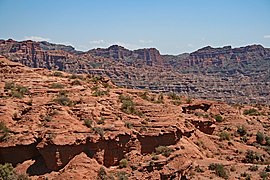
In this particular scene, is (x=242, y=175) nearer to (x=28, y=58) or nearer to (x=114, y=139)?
(x=114, y=139)

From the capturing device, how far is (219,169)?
22.4 m

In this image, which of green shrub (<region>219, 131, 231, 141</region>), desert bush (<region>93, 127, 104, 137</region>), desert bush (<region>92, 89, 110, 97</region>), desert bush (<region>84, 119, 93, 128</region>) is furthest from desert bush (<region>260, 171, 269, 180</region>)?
desert bush (<region>92, 89, 110, 97</region>)

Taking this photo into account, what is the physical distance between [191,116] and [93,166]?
11.8 metres

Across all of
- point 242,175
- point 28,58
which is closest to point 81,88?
point 242,175

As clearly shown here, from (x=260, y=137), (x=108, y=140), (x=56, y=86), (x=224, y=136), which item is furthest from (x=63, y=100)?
(x=260, y=137)

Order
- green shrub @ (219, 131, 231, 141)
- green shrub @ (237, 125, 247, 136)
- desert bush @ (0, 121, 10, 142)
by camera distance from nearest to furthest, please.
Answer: desert bush @ (0, 121, 10, 142)
green shrub @ (219, 131, 231, 141)
green shrub @ (237, 125, 247, 136)

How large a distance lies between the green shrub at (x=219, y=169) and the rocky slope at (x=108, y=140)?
58mm

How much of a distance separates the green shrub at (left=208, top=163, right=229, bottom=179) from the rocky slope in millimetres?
58

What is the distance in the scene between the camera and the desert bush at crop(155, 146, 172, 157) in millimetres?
22828

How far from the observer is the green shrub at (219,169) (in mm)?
22048

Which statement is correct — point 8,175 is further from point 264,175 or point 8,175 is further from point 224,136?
point 224,136

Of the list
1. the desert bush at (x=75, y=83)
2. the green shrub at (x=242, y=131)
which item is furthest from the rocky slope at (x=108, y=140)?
the green shrub at (x=242, y=131)

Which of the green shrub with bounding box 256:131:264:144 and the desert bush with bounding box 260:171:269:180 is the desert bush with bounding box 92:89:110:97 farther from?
the desert bush with bounding box 260:171:269:180

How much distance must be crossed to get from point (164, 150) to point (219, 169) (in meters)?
3.45
